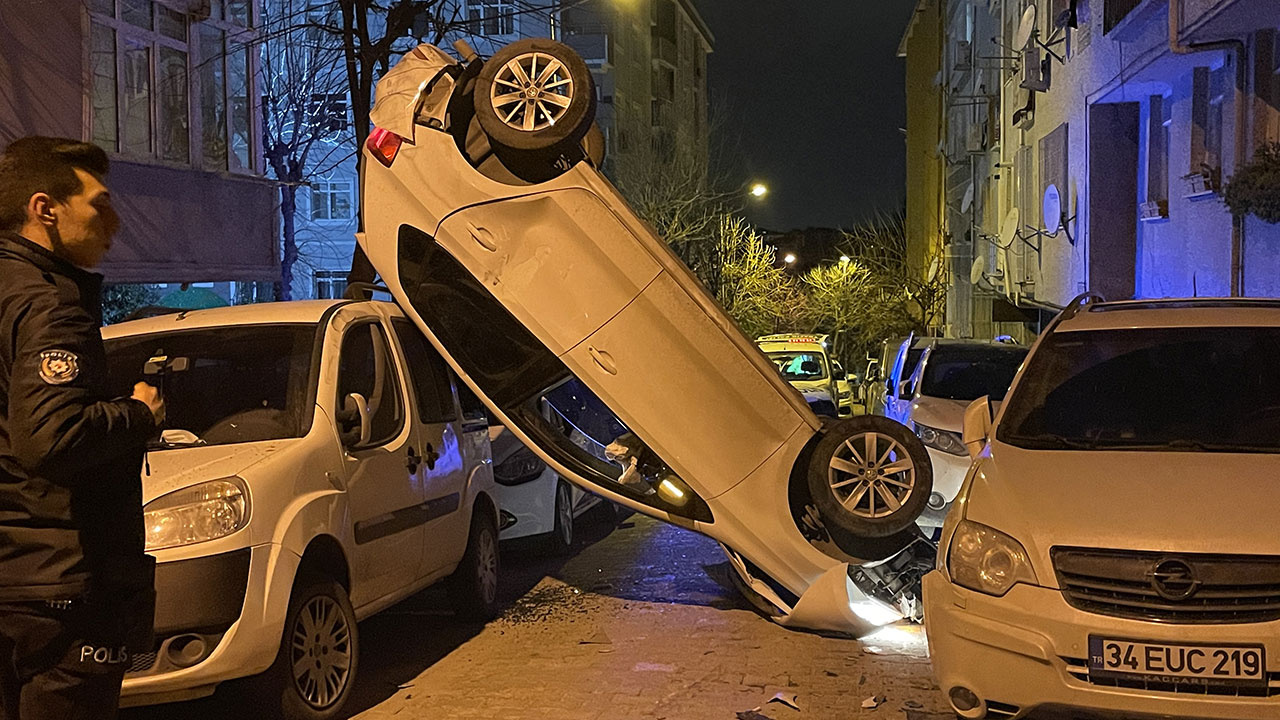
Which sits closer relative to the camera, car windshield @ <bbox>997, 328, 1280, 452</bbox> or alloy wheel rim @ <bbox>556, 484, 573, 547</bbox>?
car windshield @ <bbox>997, 328, 1280, 452</bbox>

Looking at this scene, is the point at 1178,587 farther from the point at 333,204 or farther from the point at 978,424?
the point at 333,204

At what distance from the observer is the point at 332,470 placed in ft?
18.1

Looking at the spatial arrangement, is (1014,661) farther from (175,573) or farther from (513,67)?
A: (513,67)

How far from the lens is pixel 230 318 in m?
6.30

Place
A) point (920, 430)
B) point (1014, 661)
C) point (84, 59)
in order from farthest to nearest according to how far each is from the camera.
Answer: point (84, 59)
point (920, 430)
point (1014, 661)

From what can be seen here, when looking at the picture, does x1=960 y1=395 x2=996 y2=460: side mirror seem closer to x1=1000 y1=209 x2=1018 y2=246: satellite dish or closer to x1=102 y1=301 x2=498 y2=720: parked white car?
x1=102 y1=301 x2=498 y2=720: parked white car

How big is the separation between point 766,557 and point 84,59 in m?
11.6

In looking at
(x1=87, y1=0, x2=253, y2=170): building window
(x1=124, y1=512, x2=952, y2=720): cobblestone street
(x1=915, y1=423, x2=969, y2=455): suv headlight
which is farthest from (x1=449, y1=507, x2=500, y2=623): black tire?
(x1=87, y1=0, x2=253, y2=170): building window

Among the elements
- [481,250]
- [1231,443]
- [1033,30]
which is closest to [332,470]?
[481,250]

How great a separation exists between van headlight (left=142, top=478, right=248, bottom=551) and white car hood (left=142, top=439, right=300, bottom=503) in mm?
37

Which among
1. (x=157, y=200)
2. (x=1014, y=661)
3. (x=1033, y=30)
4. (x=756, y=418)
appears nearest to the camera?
(x=1014, y=661)

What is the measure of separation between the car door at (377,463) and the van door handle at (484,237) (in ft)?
2.37

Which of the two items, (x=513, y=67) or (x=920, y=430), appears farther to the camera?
(x=920, y=430)

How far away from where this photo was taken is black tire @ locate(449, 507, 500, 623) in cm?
716
